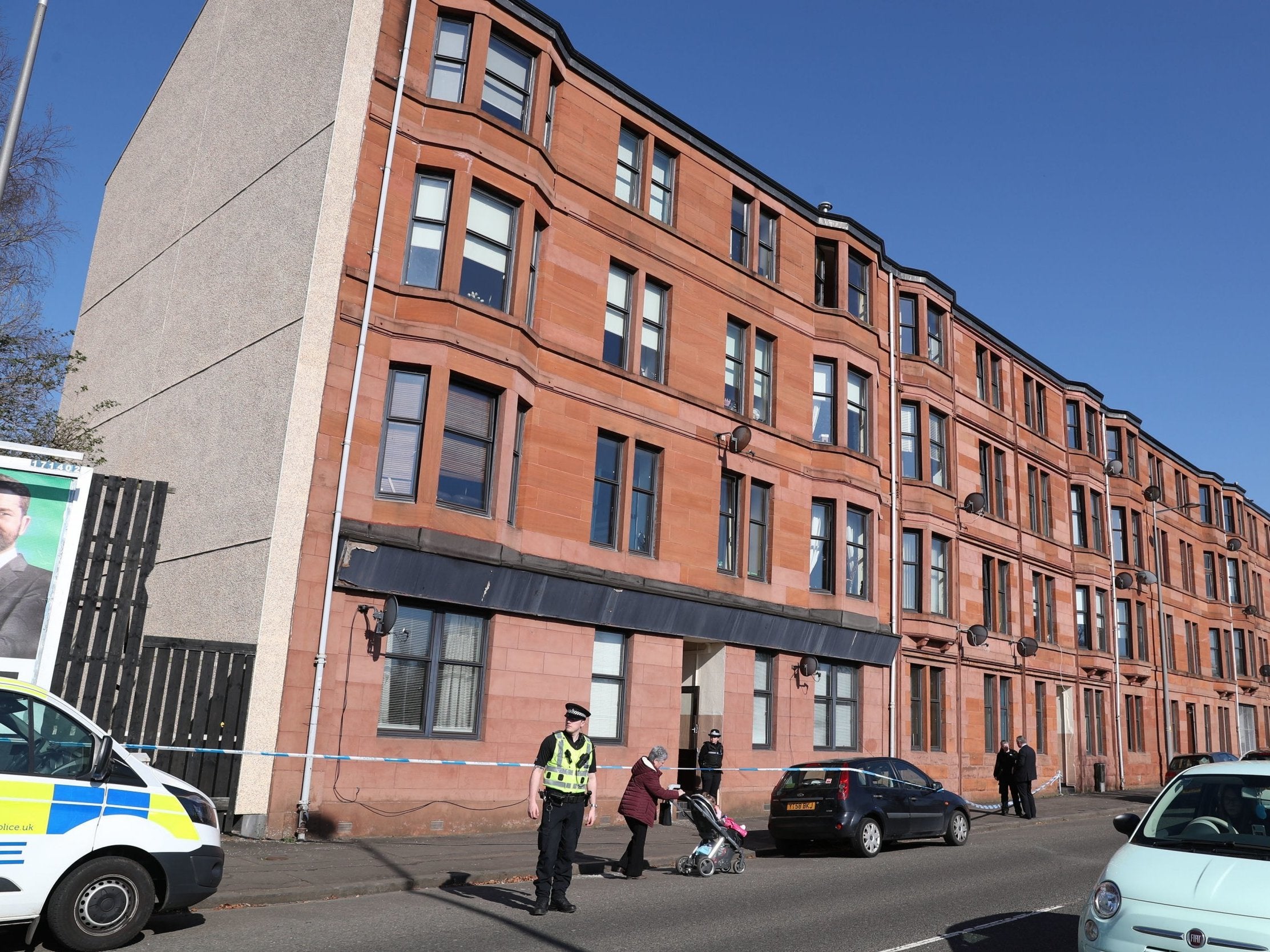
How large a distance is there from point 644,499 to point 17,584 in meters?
10.9

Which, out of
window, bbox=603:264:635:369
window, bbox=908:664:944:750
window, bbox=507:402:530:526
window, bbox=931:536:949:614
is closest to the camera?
window, bbox=507:402:530:526

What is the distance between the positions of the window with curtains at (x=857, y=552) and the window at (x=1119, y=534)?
1853 centimetres

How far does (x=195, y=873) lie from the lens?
798cm

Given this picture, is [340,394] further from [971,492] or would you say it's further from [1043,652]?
[1043,652]

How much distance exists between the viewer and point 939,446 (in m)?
28.7

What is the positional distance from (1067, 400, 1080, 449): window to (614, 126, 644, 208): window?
74.7ft

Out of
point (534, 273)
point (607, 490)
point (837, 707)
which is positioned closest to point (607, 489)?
point (607, 490)

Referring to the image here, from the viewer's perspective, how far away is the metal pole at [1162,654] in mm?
37019

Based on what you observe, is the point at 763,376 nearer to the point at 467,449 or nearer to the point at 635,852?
the point at 467,449

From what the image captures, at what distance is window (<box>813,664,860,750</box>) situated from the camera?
22.9 meters

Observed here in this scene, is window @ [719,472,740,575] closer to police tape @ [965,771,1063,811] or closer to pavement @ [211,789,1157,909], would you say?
pavement @ [211,789,1157,909]

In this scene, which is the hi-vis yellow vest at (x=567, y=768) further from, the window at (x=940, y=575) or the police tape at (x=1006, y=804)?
the window at (x=940, y=575)

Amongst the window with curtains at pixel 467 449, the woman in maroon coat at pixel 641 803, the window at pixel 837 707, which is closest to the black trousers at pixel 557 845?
the woman in maroon coat at pixel 641 803

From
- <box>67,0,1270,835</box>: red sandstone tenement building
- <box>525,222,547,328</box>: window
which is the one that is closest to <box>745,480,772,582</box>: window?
<box>67,0,1270,835</box>: red sandstone tenement building
